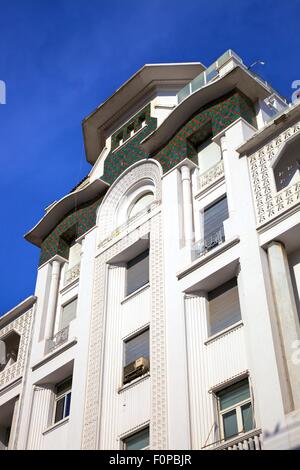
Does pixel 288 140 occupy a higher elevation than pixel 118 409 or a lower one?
higher

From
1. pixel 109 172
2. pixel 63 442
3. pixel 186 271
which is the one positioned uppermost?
pixel 109 172

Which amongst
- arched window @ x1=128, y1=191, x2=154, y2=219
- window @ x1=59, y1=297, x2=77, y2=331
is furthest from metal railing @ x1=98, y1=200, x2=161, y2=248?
window @ x1=59, y1=297, x2=77, y2=331

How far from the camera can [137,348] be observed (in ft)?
52.4

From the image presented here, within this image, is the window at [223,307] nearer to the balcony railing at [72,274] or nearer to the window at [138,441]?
the window at [138,441]

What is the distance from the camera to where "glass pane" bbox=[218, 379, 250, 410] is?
515 inches

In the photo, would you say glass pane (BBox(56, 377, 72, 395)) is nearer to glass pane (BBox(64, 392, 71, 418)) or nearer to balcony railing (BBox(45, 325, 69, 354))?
glass pane (BBox(64, 392, 71, 418))

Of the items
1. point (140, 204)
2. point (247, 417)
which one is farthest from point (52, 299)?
point (247, 417)

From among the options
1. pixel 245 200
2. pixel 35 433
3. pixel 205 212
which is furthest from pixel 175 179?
pixel 35 433

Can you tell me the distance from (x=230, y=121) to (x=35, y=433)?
890 centimetres

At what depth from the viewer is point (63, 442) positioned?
15938mm

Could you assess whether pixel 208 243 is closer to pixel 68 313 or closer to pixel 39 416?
pixel 68 313

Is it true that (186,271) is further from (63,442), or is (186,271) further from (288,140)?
(63,442)

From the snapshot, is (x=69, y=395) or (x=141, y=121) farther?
(x=141, y=121)
